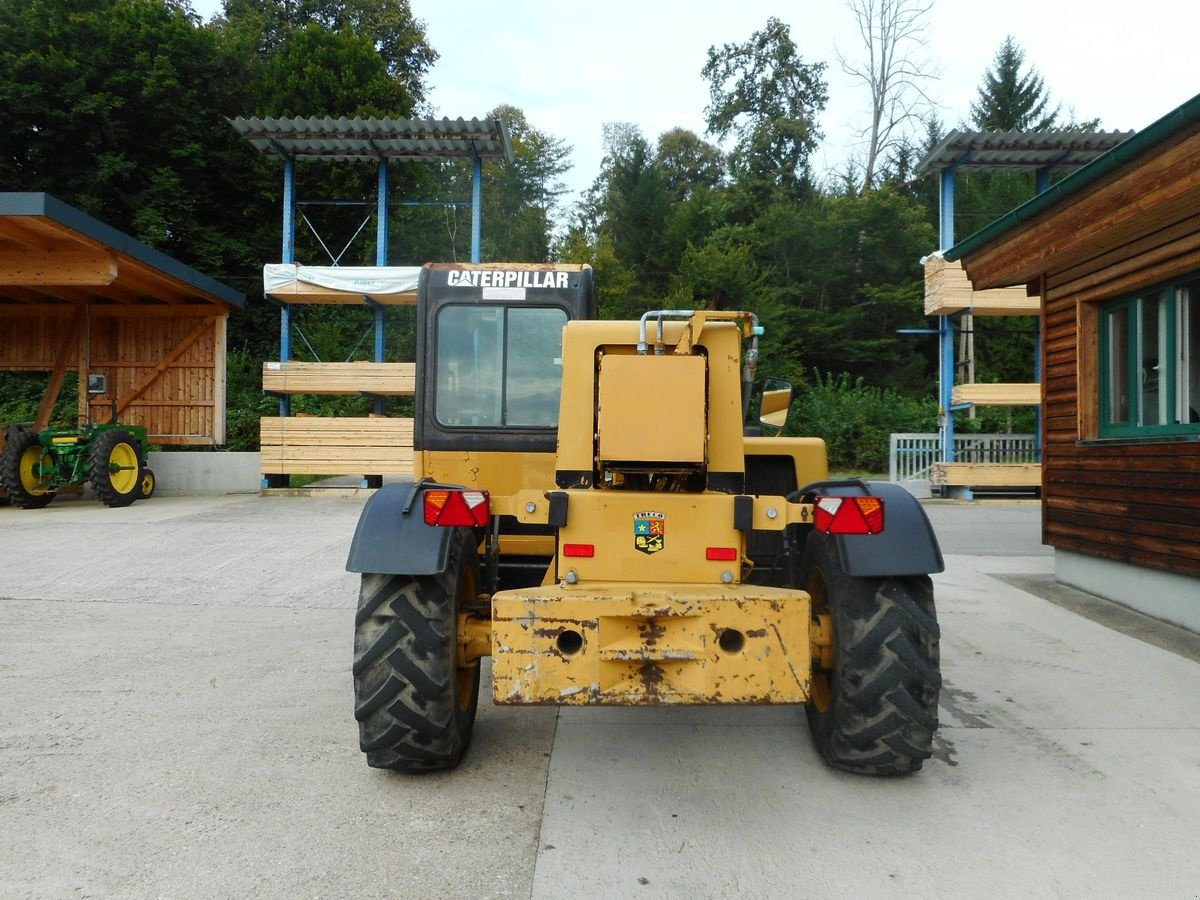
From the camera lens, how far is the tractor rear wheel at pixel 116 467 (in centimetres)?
1413

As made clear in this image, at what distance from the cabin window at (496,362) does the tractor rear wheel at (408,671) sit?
1.68m

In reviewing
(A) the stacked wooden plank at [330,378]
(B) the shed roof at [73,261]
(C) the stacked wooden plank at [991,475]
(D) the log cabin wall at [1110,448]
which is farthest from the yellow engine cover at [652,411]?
(C) the stacked wooden plank at [991,475]

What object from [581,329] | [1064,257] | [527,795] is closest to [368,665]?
[527,795]

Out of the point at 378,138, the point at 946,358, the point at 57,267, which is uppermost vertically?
the point at 378,138

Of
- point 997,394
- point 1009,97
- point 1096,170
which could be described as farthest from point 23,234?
point 1009,97

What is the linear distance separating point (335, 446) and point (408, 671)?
14189mm

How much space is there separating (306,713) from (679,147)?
41462mm

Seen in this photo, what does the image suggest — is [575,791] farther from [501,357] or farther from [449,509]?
[501,357]

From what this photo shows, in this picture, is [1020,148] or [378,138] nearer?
[378,138]

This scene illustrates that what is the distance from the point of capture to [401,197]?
28.3 metres

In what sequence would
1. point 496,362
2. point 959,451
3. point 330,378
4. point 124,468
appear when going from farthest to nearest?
point 959,451 < point 330,378 < point 124,468 < point 496,362

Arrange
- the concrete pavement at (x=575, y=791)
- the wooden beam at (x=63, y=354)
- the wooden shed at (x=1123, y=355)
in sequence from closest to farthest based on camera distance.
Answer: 1. the concrete pavement at (x=575, y=791)
2. the wooden shed at (x=1123, y=355)
3. the wooden beam at (x=63, y=354)

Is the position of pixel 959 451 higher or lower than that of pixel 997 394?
lower

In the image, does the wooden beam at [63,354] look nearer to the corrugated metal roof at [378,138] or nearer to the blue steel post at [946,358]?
the corrugated metal roof at [378,138]
